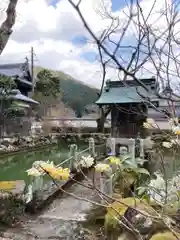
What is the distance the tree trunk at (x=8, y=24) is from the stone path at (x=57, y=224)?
1731 mm

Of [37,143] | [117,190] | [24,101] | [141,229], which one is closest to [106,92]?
[37,143]

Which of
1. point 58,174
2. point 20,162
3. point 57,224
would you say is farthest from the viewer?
point 20,162

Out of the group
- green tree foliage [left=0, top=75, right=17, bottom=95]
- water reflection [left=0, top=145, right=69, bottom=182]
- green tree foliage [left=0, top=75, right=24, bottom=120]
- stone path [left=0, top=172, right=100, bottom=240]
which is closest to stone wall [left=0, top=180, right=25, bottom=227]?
stone path [left=0, top=172, right=100, bottom=240]

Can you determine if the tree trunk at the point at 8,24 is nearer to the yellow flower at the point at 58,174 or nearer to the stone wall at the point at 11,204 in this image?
the stone wall at the point at 11,204

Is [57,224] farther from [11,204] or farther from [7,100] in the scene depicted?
[7,100]

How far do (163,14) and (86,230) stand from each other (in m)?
2.74

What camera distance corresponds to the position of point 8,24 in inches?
132

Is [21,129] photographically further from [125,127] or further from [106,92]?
[125,127]

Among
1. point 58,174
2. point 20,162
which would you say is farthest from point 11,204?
point 20,162

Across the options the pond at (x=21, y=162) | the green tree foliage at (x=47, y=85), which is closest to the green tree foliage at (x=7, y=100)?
the pond at (x=21, y=162)

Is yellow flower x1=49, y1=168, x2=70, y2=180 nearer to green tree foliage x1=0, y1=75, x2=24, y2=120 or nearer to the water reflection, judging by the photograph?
the water reflection

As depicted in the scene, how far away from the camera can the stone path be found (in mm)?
3400

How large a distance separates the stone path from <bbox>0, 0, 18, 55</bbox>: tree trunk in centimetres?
173

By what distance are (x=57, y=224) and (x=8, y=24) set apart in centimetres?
242
